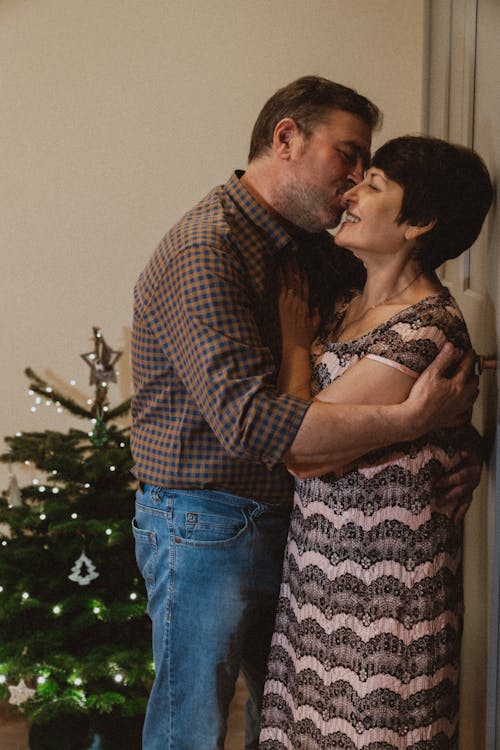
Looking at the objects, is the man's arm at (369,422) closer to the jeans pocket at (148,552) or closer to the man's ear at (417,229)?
the man's ear at (417,229)

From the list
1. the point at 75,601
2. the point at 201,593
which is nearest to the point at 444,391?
the point at 201,593

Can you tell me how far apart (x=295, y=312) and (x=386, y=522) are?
1.44 ft

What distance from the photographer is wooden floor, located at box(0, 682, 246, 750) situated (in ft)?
8.68

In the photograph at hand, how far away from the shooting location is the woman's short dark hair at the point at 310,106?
1632 millimetres

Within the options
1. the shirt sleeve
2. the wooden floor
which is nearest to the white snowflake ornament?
the wooden floor

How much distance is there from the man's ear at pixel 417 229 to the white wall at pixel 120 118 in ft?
5.40

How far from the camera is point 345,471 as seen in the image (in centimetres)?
143

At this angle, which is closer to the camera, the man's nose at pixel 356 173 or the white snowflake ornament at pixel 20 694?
the man's nose at pixel 356 173

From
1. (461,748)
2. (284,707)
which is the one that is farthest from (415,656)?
(461,748)

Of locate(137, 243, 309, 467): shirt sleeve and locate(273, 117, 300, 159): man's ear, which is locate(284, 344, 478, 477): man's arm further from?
locate(273, 117, 300, 159): man's ear

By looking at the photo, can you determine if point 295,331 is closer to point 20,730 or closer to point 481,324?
point 481,324

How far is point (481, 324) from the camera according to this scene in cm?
176

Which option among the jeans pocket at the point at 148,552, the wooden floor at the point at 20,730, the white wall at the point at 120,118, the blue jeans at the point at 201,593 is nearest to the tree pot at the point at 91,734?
the wooden floor at the point at 20,730

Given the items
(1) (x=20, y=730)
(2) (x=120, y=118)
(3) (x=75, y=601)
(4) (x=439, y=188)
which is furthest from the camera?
(2) (x=120, y=118)
